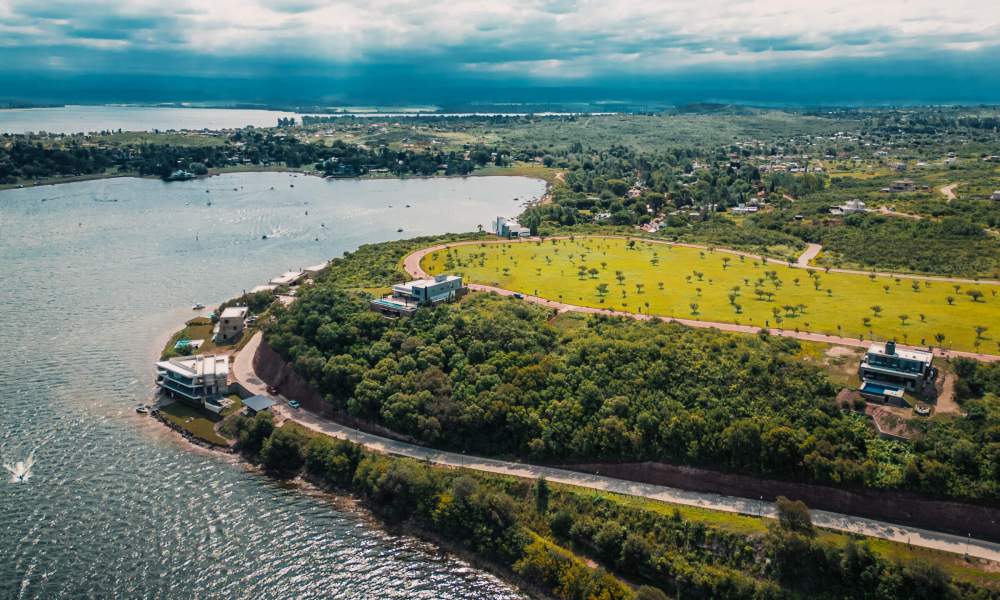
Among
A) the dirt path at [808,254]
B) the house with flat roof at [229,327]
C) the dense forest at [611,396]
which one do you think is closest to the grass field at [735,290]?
the dirt path at [808,254]

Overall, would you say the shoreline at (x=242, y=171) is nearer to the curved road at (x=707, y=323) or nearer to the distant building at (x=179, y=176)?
the distant building at (x=179, y=176)

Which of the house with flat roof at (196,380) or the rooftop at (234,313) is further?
the rooftop at (234,313)

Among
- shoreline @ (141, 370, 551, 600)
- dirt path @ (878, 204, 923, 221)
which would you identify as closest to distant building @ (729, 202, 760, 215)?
dirt path @ (878, 204, 923, 221)

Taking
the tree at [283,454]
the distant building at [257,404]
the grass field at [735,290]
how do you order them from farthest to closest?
the grass field at [735,290]
the distant building at [257,404]
the tree at [283,454]

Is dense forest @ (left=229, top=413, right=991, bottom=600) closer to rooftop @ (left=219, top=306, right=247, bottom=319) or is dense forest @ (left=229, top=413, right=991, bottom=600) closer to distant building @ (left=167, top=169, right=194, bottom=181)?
rooftop @ (left=219, top=306, right=247, bottom=319)

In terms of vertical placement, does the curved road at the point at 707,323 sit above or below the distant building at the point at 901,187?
below

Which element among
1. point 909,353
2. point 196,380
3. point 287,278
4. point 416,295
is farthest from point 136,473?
point 909,353

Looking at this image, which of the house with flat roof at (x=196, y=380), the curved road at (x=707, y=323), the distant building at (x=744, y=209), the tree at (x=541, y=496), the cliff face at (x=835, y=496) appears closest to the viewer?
the cliff face at (x=835, y=496)
